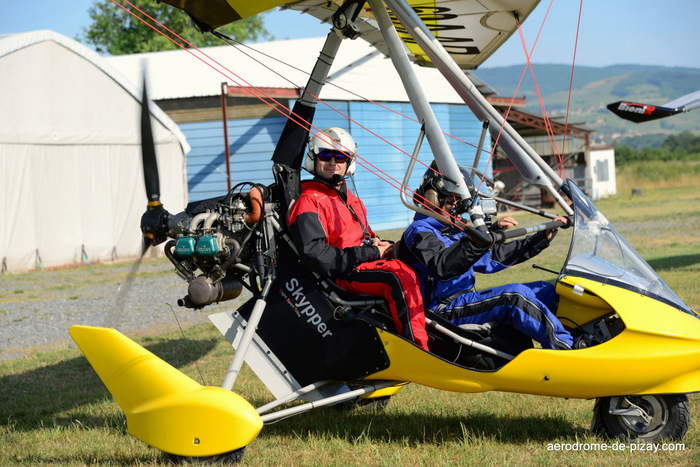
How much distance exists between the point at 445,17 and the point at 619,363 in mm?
3437

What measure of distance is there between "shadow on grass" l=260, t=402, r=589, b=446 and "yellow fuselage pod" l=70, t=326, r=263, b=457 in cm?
98

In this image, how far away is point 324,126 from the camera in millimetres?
23531

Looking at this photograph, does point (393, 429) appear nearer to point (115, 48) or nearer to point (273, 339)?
point (273, 339)

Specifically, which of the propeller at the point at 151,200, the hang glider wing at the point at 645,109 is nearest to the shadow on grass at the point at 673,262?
the hang glider wing at the point at 645,109

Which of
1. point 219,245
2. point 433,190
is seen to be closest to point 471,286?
point 433,190

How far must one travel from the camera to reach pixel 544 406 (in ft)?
17.6

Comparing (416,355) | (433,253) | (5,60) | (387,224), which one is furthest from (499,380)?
(387,224)

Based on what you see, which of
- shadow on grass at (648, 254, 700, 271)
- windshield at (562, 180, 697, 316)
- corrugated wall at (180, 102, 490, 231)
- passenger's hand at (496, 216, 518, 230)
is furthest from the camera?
corrugated wall at (180, 102, 490, 231)

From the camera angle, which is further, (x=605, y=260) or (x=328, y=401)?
(x=328, y=401)

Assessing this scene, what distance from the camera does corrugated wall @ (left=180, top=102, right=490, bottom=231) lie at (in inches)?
887

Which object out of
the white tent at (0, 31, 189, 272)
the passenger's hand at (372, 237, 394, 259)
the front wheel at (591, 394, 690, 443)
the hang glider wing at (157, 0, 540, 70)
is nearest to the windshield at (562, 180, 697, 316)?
the front wheel at (591, 394, 690, 443)

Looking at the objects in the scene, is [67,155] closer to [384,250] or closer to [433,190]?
[384,250]

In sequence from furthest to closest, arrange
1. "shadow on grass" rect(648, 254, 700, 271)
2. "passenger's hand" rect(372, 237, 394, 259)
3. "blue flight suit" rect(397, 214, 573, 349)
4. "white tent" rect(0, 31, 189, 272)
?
"white tent" rect(0, 31, 189, 272) < "shadow on grass" rect(648, 254, 700, 271) < "passenger's hand" rect(372, 237, 394, 259) < "blue flight suit" rect(397, 214, 573, 349)

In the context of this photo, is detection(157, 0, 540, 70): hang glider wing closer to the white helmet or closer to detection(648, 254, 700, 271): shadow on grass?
the white helmet
